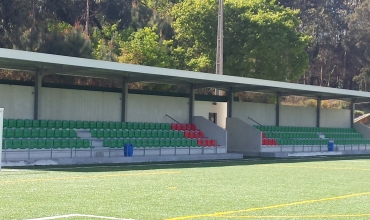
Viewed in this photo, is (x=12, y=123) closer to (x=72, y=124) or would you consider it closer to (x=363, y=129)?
(x=72, y=124)

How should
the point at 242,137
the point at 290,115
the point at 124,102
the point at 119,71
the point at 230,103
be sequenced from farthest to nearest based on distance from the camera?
the point at 290,115
the point at 230,103
the point at 242,137
the point at 124,102
the point at 119,71

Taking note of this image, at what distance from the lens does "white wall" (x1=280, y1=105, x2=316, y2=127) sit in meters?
→ 40.8

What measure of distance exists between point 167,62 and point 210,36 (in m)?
4.09

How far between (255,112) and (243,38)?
549 inches

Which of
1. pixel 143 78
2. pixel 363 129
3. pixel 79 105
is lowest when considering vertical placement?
pixel 363 129

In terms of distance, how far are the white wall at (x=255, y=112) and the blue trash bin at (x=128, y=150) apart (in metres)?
11.4

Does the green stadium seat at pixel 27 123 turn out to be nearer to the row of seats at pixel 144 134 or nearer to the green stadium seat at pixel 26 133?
the green stadium seat at pixel 26 133

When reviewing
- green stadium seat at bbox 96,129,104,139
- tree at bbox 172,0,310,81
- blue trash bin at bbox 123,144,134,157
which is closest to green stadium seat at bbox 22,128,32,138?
green stadium seat at bbox 96,129,104,139

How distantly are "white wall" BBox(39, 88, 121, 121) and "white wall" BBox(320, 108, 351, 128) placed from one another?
1894 centimetres

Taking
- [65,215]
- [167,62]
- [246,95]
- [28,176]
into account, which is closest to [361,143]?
[246,95]

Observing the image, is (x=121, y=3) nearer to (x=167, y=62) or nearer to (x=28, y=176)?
(x=167, y=62)

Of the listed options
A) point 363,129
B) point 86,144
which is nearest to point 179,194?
point 86,144

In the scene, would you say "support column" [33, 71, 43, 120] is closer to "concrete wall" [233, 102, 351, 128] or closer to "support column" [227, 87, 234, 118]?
"support column" [227, 87, 234, 118]

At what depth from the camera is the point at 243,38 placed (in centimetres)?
5125
